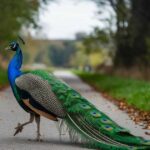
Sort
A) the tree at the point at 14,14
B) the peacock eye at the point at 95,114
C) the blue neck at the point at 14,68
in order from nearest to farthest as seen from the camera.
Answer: the peacock eye at the point at 95,114 < the blue neck at the point at 14,68 < the tree at the point at 14,14

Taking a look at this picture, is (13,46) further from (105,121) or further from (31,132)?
(105,121)

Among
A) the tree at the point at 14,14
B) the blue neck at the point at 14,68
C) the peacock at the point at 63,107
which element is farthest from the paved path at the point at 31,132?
the tree at the point at 14,14

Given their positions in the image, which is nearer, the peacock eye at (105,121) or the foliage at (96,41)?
the peacock eye at (105,121)

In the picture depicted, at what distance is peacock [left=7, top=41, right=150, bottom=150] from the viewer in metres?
10.1

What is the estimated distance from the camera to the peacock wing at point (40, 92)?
10758 mm

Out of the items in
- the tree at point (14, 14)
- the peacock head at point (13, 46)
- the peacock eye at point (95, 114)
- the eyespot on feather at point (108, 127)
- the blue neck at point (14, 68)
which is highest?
the peacock head at point (13, 46)

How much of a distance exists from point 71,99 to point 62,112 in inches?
10.9

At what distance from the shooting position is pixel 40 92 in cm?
1091

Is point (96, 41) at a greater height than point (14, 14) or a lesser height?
lesser

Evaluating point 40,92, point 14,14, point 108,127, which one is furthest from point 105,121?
point 14,14

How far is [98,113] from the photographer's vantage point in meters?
10.5

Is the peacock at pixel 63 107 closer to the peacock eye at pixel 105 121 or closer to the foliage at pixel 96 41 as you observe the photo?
the peacock eye at pixel 105 121

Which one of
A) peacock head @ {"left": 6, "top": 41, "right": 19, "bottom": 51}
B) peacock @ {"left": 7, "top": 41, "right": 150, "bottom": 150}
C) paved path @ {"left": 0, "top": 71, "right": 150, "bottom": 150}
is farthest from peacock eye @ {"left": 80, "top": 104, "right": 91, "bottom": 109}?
peacock head @ {"left": 6, "top": 41, "right": 19, "bottom": 51}

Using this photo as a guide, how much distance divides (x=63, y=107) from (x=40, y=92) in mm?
493
